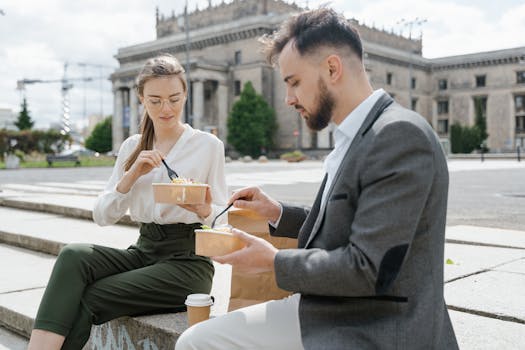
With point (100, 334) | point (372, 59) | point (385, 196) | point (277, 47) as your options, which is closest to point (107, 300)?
point (100, 334)

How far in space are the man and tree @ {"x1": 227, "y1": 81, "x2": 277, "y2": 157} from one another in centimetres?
5135

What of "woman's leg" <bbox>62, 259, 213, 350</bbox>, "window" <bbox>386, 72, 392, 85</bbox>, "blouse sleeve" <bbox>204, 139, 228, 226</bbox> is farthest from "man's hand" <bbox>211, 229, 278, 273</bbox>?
"window" <bbox>386, 72, 392, 85</bbox>

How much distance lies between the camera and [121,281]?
9.91 ft

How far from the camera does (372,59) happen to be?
63.8 m

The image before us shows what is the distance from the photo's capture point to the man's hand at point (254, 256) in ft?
5.87

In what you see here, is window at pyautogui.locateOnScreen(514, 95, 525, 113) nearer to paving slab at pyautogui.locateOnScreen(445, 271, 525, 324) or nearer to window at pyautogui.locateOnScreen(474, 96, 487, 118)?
window at pyautogui.locateOnScreen(474, 96, 487, 118)

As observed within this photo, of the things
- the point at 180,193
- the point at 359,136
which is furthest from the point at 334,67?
the point at 180,193

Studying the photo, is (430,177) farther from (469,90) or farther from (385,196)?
(469,90)

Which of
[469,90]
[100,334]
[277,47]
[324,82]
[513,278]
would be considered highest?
[469,90]

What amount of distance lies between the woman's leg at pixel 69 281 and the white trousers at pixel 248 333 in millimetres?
905

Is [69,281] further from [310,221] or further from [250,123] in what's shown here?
[250,123]

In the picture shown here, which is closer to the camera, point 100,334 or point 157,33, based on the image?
point 100,334

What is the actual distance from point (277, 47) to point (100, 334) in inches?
90.6

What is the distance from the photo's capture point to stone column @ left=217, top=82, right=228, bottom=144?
5869cm
